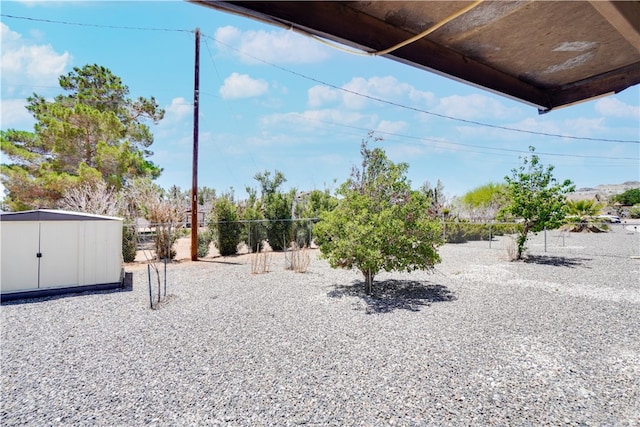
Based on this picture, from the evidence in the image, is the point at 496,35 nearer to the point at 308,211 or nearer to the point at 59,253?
the point at 59,253

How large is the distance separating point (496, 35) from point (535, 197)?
1025cm

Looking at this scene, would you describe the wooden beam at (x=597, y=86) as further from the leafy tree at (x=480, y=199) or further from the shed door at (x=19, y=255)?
the leafy tree at (x=480, y=199)

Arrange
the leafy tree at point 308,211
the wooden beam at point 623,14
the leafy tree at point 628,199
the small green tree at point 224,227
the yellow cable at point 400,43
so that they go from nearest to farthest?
the wooden beam at point 623,14 → the yellow cable at point 400,43 → the small green tree at point 224,227 → the leafy tree at point 308,211 → the leafy tree at point 628,199

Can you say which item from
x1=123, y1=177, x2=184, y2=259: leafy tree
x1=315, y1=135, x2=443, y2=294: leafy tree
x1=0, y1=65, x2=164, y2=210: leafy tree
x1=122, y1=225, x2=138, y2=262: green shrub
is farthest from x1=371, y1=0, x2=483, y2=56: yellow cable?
x1=0, y1=65, x2=164, y2=210: leafy tree

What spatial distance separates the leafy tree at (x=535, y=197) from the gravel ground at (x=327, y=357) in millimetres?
3437

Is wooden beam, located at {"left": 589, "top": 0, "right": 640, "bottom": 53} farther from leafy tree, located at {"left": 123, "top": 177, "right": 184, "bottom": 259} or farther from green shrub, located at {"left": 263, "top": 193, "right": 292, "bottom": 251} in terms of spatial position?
green shrub, located at {"left": 263, "top": 193, "right": 292, "bottom": 251}

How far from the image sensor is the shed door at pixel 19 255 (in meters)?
5.66

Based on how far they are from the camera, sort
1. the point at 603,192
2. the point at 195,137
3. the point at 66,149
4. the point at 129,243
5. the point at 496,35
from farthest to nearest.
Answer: the point at 603,192
the point at 66,149
the point at 129,243
the point at 195,137
the point at 496,35

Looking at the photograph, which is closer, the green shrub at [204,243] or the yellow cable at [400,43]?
the yellow cable at [400,43]

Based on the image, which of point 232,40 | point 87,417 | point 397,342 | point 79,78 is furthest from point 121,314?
point 79,78

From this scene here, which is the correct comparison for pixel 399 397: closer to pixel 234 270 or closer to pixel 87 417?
pixel 87 417

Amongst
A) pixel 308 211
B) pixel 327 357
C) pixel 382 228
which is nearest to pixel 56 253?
pixel 327 357

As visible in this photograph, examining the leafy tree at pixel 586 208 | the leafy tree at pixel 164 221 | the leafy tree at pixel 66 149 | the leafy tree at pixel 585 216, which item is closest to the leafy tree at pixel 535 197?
the leafy tree at pixel 164 221

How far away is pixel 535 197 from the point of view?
970 cm
